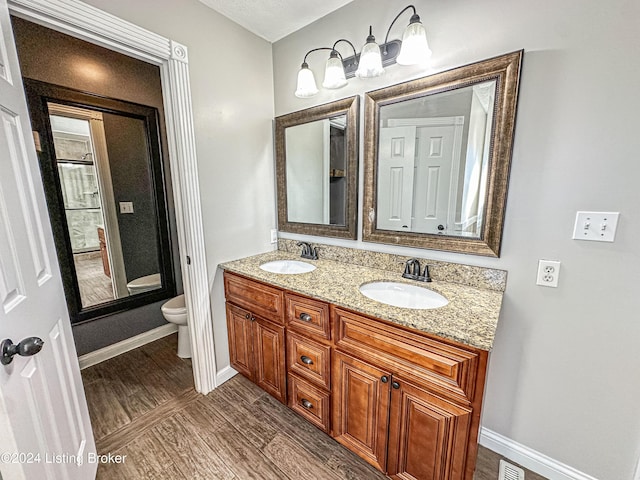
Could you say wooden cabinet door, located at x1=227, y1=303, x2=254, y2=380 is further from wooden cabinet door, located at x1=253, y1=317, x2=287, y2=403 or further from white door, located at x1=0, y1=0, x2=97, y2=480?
white door, located at x1=0, y1=0, x2=97, y2=480

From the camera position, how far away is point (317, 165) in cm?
185

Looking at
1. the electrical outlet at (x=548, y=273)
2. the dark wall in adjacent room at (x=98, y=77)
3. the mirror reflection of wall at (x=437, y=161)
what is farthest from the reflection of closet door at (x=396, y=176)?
the dark wall in adjacent room at (x=98, y=77)

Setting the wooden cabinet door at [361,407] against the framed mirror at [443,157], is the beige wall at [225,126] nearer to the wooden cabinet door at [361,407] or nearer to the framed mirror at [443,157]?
the framed mirror at [443,157]

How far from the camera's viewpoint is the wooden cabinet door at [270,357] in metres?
1.53

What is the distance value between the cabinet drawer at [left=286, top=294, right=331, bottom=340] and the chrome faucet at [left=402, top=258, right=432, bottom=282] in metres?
0.52

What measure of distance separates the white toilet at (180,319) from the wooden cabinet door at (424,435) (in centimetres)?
170

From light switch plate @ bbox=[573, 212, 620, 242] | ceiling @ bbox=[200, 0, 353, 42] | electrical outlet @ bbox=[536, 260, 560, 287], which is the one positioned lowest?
electrical outlet @ bbox=[536, 260, 560, 287]

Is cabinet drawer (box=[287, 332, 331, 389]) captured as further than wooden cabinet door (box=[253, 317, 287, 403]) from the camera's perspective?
No

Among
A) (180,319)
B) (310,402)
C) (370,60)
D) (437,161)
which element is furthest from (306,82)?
(180,319)

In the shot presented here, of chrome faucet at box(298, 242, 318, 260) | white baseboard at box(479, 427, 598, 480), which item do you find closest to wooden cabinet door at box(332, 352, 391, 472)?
white baseboard at box(479, 427, 598, 480)

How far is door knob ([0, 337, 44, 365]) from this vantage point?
0.68m

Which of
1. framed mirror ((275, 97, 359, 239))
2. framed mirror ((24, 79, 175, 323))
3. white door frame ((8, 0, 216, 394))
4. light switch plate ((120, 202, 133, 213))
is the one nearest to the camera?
white door frame ((8, 0, 216, 394))

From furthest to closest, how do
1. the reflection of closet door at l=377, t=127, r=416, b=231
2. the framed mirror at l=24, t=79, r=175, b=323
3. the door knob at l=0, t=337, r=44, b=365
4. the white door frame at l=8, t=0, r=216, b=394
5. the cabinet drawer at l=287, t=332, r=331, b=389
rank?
1. the framed mirror at l=24, t=79, r=175, b=323
2. the reflection of closet door at l=377, t=127, r=416, b=231
3. the cabinet drawer at l=287, t=332, r=331, b=389
4. the white door frame at l=8, t=0, r=216, b=394
5. the door knob at l=0, t=337, r=44, b=365

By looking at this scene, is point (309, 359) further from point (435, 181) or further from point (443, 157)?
point (443, 157)
